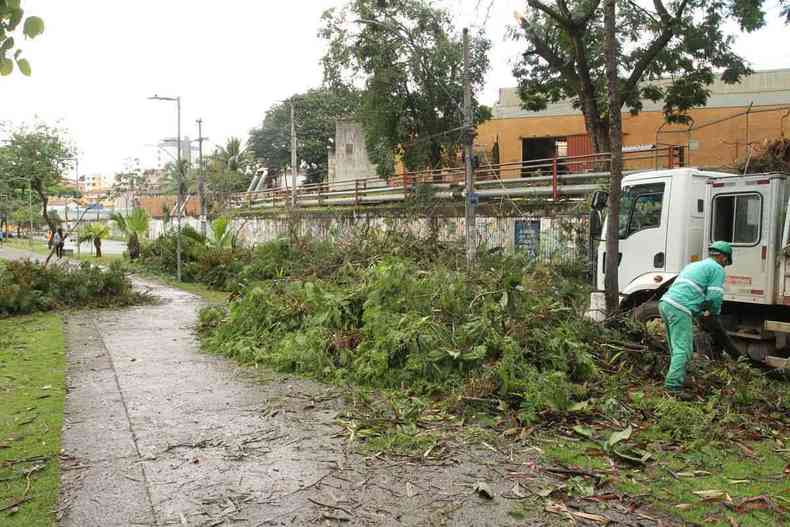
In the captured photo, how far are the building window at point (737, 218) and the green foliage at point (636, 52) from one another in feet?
36.5

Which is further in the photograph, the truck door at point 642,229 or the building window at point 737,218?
the truck door at point 642,229

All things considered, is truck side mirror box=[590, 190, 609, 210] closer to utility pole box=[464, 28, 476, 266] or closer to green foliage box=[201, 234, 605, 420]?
green foliage box=[201, 234, 605, 420]

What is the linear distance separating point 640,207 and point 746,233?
163 cm

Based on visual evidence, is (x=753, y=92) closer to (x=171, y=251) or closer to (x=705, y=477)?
(x=171, y=251)

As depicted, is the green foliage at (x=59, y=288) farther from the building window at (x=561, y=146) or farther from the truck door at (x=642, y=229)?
the building window at (x=561, y=146)

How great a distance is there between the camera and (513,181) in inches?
860

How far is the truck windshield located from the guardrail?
5.69 metres

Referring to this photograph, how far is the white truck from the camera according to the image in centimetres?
795

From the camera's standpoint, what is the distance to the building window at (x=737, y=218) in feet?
26.6

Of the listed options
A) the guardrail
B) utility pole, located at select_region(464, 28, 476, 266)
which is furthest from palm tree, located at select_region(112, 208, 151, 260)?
utility pole, located at select_region(464, 28, 476, 266)

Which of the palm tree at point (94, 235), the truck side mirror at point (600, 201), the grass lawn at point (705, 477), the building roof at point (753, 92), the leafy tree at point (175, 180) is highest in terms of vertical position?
the building roof at point (753, 92)

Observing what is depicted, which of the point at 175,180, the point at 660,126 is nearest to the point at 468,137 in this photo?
the point at 660,126

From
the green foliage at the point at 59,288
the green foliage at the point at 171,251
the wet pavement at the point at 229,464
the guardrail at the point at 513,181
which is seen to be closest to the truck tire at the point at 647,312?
the wet pavement at the point at 229,464

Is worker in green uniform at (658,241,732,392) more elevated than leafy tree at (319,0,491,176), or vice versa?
leafy tree at (319,0,491,176)
